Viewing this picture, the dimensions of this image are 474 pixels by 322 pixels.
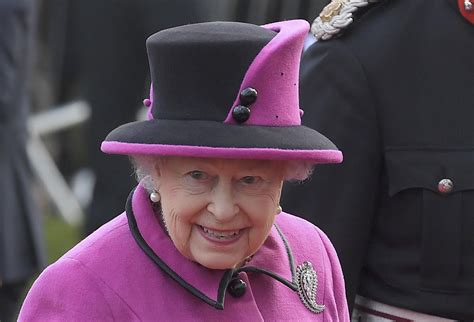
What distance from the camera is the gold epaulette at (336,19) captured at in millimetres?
3598

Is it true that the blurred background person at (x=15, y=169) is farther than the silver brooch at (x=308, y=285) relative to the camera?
Yes

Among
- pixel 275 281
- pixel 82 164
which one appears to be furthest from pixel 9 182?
pixel 82 164

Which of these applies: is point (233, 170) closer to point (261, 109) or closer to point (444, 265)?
point (261, 109)

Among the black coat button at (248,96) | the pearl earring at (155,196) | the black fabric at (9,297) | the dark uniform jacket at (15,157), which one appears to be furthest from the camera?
the black fabric at (9,297)

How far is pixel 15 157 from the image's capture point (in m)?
5.94

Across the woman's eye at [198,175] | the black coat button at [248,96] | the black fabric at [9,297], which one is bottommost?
the black fabric at [9,297]

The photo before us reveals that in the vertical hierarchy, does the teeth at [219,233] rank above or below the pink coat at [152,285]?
above

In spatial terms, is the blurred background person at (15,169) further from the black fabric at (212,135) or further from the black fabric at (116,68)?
the black fabric at (212,135)

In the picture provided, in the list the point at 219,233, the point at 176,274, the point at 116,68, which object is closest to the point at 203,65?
the point at 219,233

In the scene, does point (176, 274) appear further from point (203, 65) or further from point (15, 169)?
point (15, 169)

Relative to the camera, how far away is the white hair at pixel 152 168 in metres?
2.97

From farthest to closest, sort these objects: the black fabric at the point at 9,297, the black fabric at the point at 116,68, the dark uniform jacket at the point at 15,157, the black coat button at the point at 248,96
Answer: the black fabric at the point at 116,68
the black fabric at the point at 9,297
the dark uniform jacket at the point at 15,157
the black coat button at the point at 248,96

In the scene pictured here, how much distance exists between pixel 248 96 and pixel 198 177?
20 centimetres

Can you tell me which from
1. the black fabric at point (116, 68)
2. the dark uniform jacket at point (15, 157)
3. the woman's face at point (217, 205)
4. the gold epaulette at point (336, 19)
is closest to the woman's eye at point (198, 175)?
the woman's face at point (217, 205)
